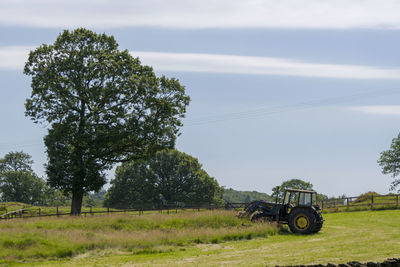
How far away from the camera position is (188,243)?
24.3 meters

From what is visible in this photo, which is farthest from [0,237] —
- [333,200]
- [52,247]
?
[333,200]

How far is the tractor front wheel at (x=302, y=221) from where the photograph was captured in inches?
1068

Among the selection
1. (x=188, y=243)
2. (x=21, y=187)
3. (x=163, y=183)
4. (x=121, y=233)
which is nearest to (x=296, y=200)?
(x=188, y=243)

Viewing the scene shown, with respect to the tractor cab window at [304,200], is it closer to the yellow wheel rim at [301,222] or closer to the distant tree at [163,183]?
the yellow wheel rim at [301,222]

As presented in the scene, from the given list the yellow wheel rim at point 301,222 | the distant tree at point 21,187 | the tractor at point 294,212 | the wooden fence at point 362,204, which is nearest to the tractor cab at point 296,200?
the tractor at point 294,212

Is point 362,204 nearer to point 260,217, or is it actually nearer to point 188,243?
point 260,217

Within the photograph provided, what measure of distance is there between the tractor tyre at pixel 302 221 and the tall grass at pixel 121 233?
117 centimetres

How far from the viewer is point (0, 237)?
23234mm

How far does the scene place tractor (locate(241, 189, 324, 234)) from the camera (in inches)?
1077

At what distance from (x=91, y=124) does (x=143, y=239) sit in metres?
21.3

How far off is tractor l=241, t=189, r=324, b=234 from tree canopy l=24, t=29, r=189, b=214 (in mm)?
18006

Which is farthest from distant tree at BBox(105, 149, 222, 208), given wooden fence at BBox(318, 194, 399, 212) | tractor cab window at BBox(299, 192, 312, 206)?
tractor cab window at BBox(299, 192, 312, 206)

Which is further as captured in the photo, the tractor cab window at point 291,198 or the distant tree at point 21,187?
the distant tree at point 21,187

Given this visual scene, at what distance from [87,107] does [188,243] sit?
2426cm
